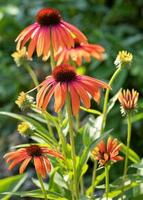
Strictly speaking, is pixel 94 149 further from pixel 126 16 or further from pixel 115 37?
pixel 126 16

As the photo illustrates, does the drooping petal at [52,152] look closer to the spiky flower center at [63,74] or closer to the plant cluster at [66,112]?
the plant cluster at [66,112]

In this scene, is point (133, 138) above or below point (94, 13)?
below

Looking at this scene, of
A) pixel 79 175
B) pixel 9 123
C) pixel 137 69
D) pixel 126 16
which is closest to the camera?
pixel 79 175

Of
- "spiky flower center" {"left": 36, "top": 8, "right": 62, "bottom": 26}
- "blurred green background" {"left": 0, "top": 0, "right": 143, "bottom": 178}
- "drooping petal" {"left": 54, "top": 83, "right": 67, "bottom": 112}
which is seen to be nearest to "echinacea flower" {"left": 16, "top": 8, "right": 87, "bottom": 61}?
"spiky flower center" {"left": 36, "top": 8, "right": 62, "bottom": 26}

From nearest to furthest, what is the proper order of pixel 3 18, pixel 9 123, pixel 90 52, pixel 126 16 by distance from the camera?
1. pixel 90 52
2. pixel 9 123
3. pixel 3 18
4. pixel 126 16

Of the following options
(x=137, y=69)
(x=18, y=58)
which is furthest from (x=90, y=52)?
(x=137, y=69)

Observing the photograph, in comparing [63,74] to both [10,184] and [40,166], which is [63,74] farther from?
[10,184]

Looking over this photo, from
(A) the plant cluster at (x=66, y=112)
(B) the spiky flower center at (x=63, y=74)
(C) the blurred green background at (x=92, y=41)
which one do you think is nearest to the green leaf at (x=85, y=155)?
(A) the plant cluster at (x=66, y=112)

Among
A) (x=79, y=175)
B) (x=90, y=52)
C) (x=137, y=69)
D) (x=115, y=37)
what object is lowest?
(x=79, y=175)
